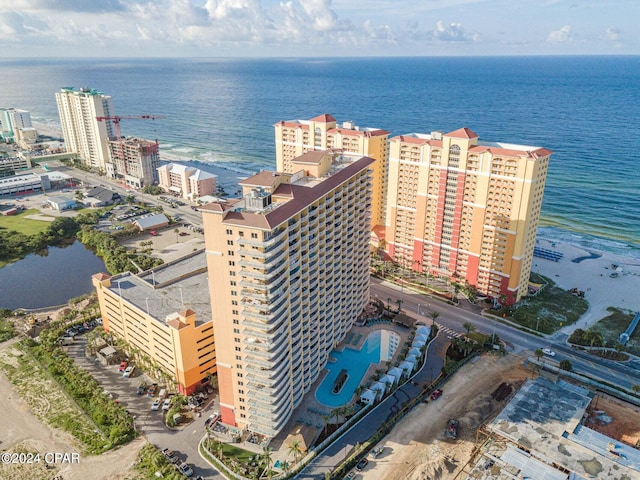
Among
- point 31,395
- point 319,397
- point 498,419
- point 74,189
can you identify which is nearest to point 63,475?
point 31,395

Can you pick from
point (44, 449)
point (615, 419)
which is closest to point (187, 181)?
point (44, 449)

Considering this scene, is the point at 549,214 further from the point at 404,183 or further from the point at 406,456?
the point at 406,456

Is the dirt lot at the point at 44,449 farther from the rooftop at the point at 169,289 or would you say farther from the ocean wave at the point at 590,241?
the ocean wave at the point at 590,241

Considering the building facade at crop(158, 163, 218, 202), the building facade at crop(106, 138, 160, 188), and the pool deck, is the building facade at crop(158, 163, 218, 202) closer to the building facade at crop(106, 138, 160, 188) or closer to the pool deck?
the building facade at crop(106, 138, 160, 188)

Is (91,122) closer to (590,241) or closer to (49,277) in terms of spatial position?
(49,277)

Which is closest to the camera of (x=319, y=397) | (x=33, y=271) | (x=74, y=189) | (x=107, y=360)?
(x=319, y=397)

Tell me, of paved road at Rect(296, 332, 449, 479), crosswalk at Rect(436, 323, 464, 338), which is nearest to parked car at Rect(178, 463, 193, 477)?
paved road at Rect(296, 332, 449, 479)

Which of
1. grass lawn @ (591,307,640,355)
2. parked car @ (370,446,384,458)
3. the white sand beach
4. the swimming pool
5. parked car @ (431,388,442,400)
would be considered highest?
the swimming pool
